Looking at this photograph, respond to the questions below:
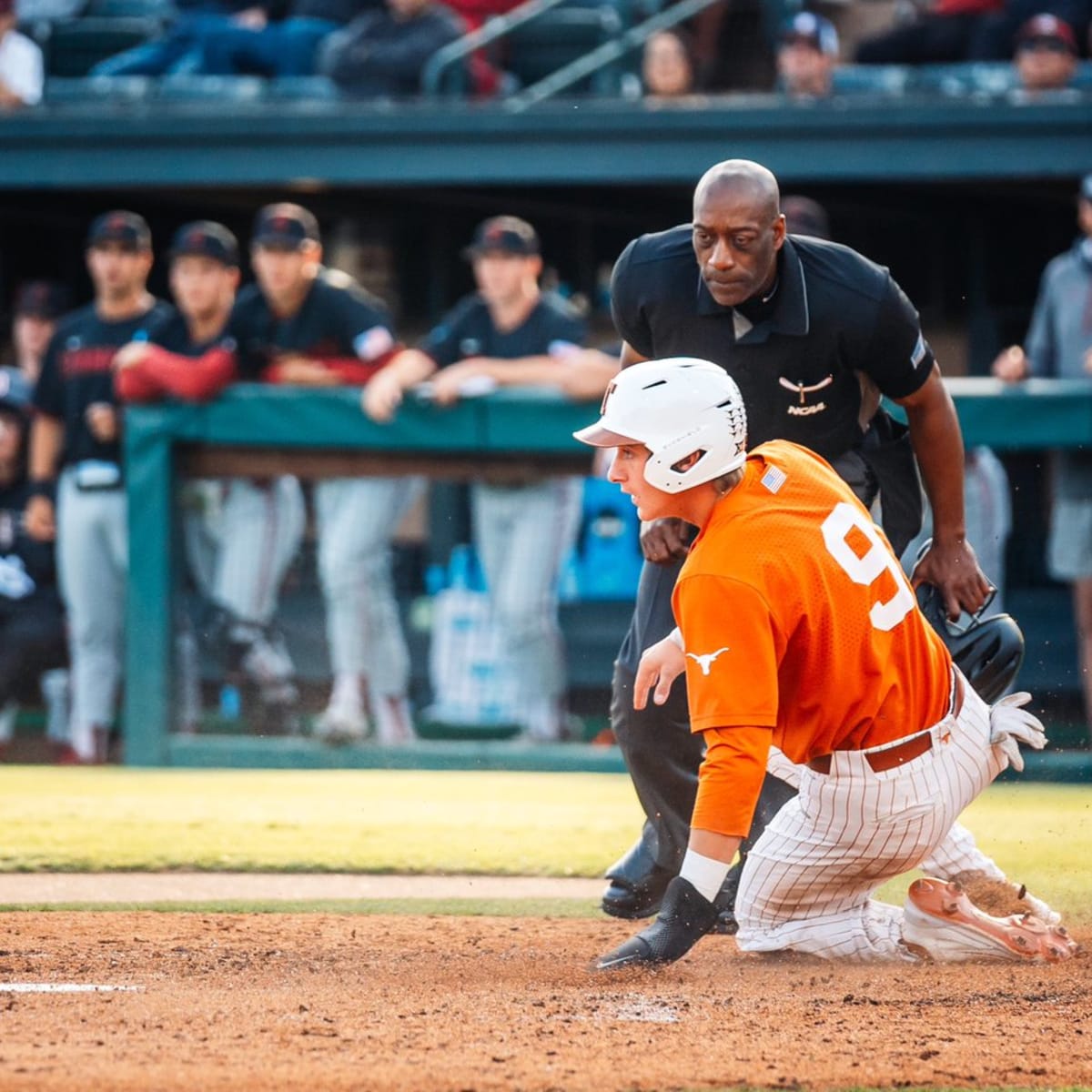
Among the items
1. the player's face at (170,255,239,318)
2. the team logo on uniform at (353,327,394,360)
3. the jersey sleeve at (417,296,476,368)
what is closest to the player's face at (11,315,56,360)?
the player's face at (170,255,239,318)

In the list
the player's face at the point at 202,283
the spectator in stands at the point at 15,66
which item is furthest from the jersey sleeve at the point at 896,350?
the spectator in stands at the point at 15,66

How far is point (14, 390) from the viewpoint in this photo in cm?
971

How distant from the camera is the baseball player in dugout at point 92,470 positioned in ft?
28.6

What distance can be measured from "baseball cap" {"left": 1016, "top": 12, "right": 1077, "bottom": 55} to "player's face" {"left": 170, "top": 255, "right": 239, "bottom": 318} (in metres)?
4.79

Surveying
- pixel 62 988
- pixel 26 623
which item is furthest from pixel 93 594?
pixel 62 988

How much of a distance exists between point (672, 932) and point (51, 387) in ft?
19.6

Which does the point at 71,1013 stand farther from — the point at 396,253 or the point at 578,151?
the point at 396,253

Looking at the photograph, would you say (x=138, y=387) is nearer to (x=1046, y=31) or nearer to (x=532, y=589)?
(x=532, y=589)

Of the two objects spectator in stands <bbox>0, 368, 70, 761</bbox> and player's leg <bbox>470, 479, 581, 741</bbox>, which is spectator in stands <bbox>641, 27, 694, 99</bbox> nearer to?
player's leg <bbox>470, 479, 581, 741</bbox>

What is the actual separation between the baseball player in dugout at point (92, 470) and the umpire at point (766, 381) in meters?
4.21

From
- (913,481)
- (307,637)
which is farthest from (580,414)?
(913,481)

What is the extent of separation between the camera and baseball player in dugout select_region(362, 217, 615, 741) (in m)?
8.23

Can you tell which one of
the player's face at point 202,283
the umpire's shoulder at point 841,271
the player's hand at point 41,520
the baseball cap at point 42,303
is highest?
the umpire's shoulder at point 841,271

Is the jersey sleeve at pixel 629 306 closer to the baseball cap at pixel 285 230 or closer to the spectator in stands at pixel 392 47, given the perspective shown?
Result: the baseball cap at pixel 285 230
